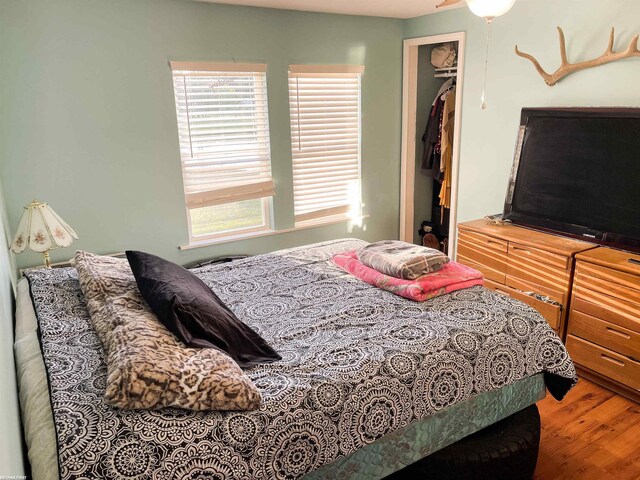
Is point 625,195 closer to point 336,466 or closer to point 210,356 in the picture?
point 336,466

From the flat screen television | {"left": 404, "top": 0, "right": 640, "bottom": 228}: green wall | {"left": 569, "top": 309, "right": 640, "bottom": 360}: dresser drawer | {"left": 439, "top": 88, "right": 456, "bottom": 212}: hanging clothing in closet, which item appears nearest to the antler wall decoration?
{"left": 404, "top": 0, "right": 640, "bottom": 228}: green wall

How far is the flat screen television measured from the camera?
107 inches

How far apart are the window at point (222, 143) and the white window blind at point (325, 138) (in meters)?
0.30

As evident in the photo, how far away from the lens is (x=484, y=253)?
131 inches

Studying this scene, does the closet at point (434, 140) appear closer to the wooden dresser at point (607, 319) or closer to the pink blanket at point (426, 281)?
the wooden dresser at point (607, 319)

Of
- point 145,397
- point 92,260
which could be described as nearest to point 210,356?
point 145,397

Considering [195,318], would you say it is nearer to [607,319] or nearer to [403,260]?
[403,260]

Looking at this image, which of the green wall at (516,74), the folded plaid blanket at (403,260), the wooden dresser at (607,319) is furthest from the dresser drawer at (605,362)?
the green wall at (516,74)

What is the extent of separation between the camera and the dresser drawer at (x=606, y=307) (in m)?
2.50

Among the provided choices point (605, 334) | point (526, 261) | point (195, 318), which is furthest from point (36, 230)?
point (605, 334)

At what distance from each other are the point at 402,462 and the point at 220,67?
2.91 m

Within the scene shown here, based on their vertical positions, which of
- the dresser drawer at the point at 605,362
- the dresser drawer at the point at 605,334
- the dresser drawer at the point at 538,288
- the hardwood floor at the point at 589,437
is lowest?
the hardwood floor at the point at 589,437

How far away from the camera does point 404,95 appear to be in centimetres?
446

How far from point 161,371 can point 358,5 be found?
321 centimetres
